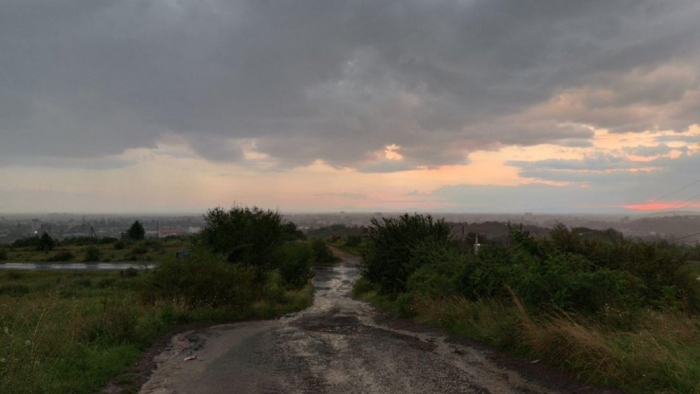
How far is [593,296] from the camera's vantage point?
9.66 metres

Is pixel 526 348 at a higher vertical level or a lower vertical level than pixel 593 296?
lower

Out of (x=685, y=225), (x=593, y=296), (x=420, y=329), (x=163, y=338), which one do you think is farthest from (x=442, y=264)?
(x=685, y=225)

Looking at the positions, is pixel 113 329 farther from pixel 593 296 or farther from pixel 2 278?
pixel 2 278

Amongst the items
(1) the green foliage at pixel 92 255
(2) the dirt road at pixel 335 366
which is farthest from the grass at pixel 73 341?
(1) the green foliage at pixel 92 255

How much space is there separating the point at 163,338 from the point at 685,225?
46126 millimetres

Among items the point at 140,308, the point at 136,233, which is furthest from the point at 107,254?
the point at 140,308

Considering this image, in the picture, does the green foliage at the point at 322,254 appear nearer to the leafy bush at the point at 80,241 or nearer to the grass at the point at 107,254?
the grass at the point at 107,254

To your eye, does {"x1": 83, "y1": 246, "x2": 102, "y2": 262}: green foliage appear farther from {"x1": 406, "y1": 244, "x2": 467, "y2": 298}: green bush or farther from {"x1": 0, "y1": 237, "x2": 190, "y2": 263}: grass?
{"x1": 406, "y1": 244, "x2": 467, "y2": 298}: green bush

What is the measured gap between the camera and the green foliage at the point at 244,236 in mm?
22578

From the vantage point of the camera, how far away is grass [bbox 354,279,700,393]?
21.7ft

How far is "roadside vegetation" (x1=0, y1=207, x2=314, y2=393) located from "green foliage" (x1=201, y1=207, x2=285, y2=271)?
5 centimetres

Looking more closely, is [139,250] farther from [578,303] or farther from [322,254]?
[578,303]

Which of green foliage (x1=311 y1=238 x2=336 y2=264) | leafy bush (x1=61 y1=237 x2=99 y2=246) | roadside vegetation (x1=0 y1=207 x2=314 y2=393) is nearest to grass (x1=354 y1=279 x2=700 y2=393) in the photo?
roadside vegetation (x1=0 y1=207 x2=314 y2=393)

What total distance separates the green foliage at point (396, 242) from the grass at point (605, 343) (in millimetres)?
9480
